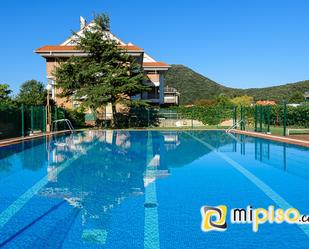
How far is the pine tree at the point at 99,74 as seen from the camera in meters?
26.3

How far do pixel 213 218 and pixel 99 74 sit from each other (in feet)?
77.2

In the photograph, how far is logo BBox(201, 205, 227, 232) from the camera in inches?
176

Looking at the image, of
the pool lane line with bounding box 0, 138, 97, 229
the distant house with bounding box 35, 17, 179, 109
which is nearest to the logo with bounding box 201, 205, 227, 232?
the pool lane line with bounding box 0, 138, 97, 229

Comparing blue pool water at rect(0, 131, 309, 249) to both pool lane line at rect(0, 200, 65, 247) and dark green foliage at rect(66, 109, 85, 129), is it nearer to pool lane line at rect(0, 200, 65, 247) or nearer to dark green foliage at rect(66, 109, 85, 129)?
pool lane line at rect(0, 200, 65, 247)

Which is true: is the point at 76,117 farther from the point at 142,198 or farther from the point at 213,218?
the point at 213,218

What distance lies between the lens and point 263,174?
27.8 ft

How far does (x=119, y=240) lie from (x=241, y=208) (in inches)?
85.0

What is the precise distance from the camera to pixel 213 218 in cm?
501

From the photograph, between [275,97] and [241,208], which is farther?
[275,97]

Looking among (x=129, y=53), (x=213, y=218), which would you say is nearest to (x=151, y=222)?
(x=213, y=218)

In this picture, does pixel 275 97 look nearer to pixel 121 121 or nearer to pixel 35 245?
pixel 121 121

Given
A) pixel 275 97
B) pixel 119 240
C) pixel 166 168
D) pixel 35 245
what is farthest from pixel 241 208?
pixel 275 97

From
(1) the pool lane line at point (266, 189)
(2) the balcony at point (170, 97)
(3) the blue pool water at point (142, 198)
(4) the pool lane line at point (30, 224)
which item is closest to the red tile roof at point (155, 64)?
(2) the balcony at point (170, 97)

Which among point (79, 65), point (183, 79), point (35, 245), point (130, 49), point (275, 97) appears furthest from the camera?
point (183, 79)
